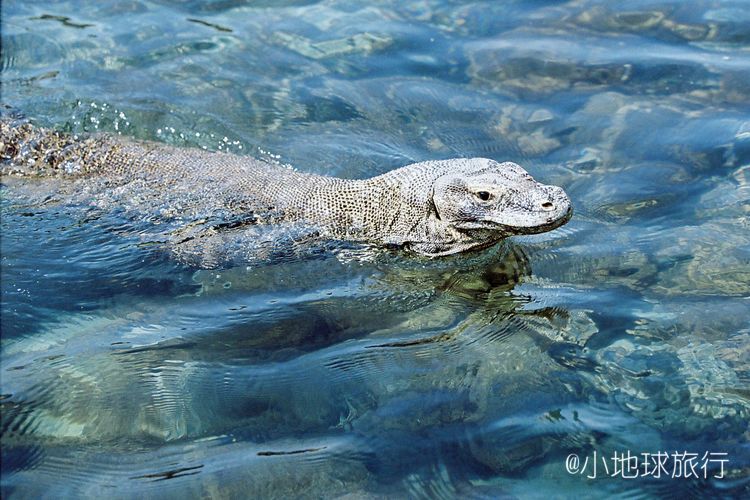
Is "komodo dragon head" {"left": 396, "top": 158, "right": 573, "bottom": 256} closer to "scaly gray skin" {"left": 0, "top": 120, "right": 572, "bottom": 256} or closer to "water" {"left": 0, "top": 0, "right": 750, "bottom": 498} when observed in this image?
"scaly gray skin" {"left": 0, "top": 120, "right": 572, "bottom": 256}

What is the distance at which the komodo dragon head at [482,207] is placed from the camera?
18.2 ft

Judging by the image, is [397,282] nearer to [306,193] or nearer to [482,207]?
[482,207]

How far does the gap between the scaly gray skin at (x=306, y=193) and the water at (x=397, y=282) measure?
0.87 feet

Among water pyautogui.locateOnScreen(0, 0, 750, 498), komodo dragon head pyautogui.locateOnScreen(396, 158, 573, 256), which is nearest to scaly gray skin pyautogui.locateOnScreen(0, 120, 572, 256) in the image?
komodo dragon head pyautogui.locateOnScreen(396, 158, 573, 256)

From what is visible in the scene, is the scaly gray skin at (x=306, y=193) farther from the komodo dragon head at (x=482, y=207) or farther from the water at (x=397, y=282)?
the water at (x=397, y=282)

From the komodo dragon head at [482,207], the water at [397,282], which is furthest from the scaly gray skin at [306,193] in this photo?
the water at [397,282]

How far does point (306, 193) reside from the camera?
6473 mm

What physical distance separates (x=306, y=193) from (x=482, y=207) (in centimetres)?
144

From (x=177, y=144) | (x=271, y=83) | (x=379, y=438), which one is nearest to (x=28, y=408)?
(x=379, y=438)

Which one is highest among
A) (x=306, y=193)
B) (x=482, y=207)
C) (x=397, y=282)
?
(x=482, y=207)

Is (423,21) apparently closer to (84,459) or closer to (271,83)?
(271,83)

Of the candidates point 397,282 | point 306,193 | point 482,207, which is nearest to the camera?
point 482,207

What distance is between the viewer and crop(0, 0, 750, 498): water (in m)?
4.43

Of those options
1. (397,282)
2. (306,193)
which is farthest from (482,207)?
(306,193)
